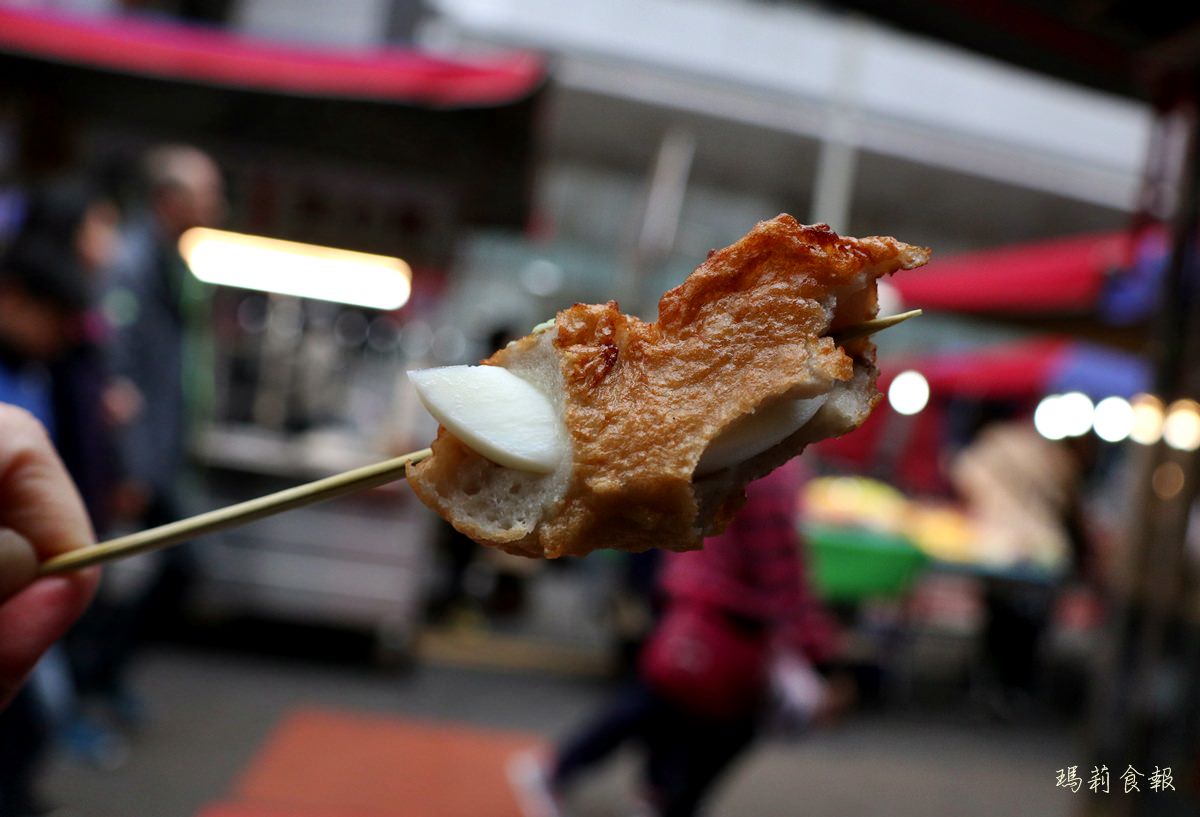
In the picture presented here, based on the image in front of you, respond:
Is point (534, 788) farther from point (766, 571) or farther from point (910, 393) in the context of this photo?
point (910, 393)

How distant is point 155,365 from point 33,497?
3995 mm

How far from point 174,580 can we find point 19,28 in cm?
283

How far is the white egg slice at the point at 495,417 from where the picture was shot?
90cm

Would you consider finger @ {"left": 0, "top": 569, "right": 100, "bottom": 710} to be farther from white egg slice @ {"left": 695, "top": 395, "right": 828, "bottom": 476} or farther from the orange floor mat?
the orange floor mat

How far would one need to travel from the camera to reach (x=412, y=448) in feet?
21.4

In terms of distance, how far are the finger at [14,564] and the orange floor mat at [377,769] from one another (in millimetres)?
3000

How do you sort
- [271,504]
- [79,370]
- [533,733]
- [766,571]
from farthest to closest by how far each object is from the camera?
1. [533,733]
2. [79,370]
3. [766,571]
4. [271,504]

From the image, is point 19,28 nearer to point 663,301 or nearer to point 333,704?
point 333,704

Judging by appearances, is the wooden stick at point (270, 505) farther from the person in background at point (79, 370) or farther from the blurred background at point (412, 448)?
the person in background at point (79, 370)

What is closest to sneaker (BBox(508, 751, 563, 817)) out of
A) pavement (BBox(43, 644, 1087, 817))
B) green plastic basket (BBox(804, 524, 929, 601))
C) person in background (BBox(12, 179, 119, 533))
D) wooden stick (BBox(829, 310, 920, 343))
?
pavement (BBox(43, 644, 1087, 817))

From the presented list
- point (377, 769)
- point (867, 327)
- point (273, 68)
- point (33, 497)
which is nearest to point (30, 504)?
point (33, 497)

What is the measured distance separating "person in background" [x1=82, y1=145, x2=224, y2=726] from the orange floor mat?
2.75 feet

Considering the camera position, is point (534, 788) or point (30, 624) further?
point (534, 788)

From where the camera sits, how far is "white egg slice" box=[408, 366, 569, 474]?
902mm
